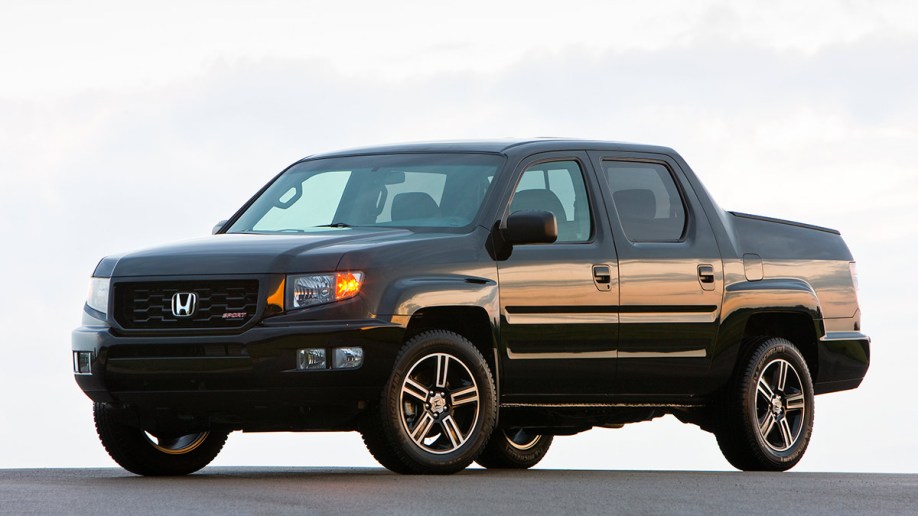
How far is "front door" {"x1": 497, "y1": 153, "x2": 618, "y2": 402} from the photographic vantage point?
10914 millimetres

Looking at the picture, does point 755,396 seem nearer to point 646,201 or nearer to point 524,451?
point 646,201

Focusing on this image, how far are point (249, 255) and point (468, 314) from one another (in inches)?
53.4

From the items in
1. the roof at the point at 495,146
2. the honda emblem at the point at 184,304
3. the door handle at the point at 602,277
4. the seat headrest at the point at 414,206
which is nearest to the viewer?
the honda emblem at the point at 184,304

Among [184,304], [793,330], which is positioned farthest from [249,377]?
[793,330]

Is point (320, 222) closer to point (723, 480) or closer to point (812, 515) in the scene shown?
point (723, 480)

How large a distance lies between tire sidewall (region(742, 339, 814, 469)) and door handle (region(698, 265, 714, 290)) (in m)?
0.73

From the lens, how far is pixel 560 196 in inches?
454

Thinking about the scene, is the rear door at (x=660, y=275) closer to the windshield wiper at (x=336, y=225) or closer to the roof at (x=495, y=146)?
the roof at (x=495, y=146)

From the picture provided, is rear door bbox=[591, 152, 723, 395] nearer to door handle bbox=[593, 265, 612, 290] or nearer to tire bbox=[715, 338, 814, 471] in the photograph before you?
door handle bbox=[593, 265, 612, 290]

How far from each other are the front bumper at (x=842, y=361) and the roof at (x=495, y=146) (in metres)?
2.13

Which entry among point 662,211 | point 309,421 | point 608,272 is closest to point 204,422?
point 309,421

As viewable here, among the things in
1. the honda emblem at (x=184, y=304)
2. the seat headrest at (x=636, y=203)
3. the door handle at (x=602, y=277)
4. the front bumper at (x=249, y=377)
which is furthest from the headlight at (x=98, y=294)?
the seat headrest at (x=636, y=203)

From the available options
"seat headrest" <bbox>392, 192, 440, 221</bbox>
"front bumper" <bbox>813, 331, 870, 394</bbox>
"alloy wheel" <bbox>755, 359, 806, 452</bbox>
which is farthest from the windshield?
"front bumper" <bbox>813, 331, 870, 394</bbox>

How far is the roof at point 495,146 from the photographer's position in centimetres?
1152
